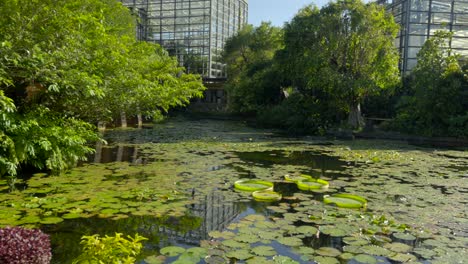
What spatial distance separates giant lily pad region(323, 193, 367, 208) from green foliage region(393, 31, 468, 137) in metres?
12.7

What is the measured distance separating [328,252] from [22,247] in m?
2.82

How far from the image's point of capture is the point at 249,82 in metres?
26.8

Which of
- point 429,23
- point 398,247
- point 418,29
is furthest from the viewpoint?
point 418,29

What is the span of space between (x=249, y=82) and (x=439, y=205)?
21366 millimetres

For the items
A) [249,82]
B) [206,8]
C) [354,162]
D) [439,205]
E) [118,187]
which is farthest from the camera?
[206,8]

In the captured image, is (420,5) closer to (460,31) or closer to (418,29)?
(418,29)

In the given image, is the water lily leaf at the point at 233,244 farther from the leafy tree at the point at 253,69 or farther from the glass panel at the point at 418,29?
the glass panel at the point at 418,29

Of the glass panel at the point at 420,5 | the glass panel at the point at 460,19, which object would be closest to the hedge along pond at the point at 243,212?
the glass panel at the point at 420,5

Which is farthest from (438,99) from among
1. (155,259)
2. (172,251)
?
(155,259)

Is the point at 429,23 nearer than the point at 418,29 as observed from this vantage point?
Yes

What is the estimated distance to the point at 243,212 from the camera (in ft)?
18.0

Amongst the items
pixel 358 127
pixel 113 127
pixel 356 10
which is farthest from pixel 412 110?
pixel 113 127

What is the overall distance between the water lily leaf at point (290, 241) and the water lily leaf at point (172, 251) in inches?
43.1

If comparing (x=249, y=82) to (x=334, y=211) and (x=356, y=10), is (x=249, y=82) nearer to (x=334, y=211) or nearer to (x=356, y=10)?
(x=356, y=10)
